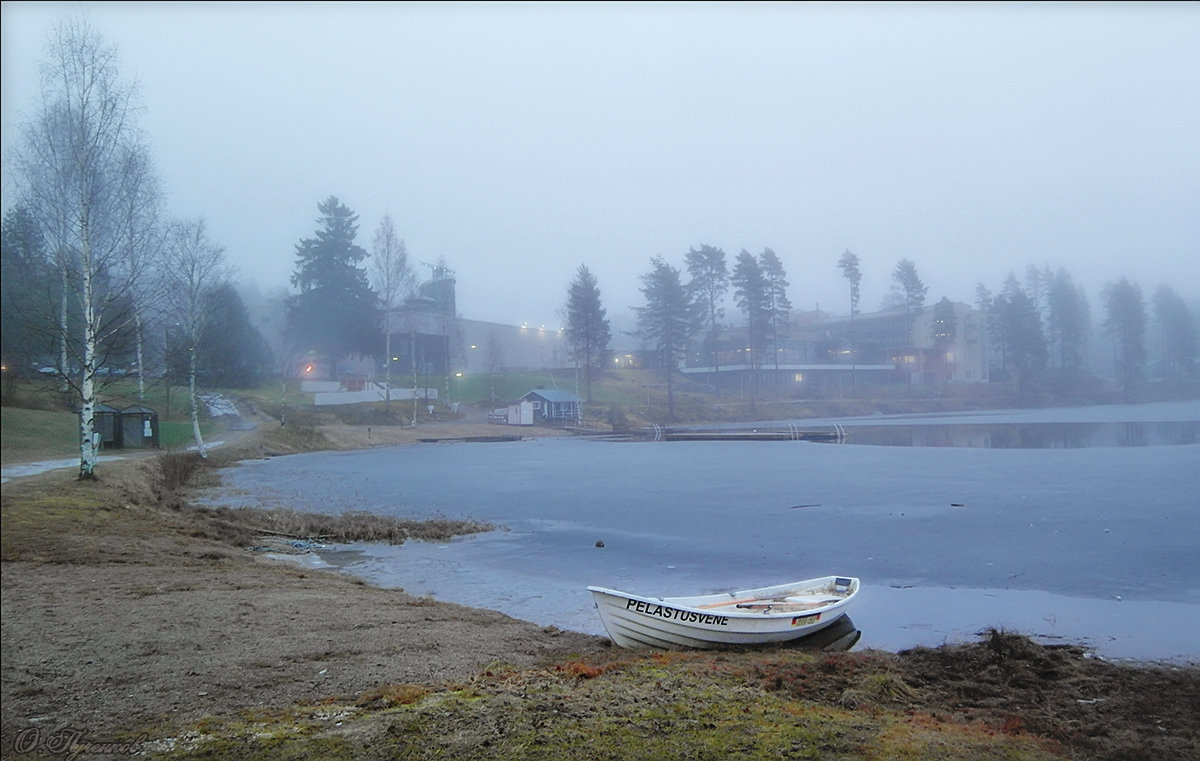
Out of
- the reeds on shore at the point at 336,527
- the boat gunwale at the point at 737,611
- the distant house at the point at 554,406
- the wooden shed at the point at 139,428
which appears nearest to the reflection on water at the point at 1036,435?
the boat gunwale at the point at 737,611

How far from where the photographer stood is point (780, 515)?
55.6 ft

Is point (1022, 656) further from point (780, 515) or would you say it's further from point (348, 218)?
Answer: point (348, 218)

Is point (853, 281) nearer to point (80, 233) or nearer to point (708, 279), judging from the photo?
point (708, 279)

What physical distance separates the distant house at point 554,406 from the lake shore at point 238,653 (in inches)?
1605

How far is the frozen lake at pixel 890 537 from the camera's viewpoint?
913 cm

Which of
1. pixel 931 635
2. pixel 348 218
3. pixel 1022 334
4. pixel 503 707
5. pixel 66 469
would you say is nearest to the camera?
pixel 503 707

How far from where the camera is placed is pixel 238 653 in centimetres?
587

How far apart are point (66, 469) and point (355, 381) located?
36.0 metres

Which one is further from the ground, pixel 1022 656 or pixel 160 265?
pixel 160 265

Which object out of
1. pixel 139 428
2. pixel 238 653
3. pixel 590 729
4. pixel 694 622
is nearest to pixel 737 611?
pixel 694 622

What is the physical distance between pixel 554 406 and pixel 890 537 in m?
40.0

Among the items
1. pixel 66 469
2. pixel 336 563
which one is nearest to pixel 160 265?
pixel 66 469

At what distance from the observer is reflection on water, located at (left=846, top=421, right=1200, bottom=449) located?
1335 cm

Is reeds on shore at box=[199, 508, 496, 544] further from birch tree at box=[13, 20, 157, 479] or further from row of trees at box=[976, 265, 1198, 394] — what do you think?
row of trees at box=[976, 265, 1198, 394]
